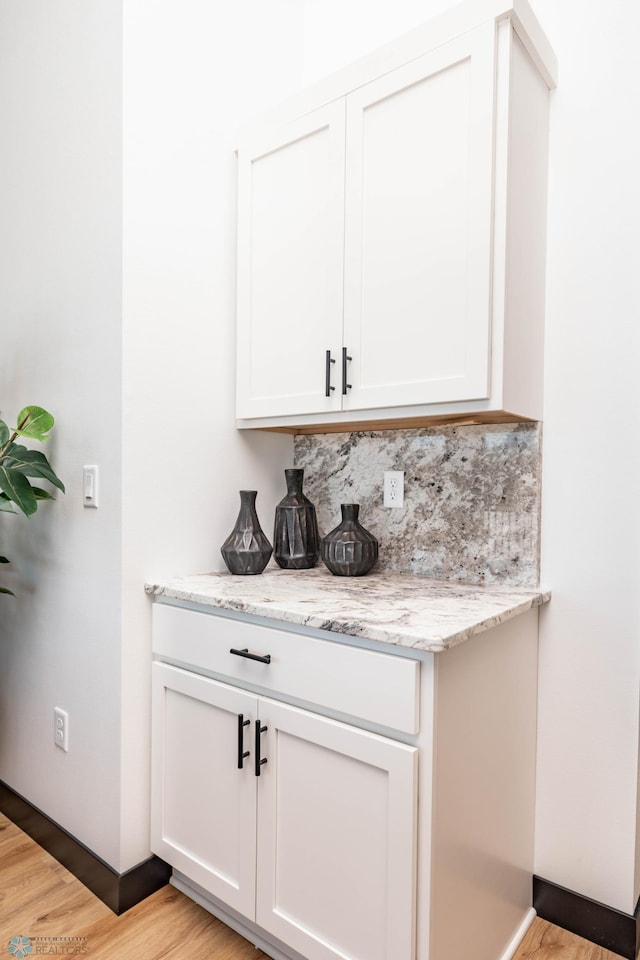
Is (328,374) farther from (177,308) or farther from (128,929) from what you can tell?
(128,929)

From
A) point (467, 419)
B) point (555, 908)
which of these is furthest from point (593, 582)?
point (555, 908)

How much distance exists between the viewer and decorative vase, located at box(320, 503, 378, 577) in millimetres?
1706

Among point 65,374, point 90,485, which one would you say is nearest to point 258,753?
point 90,485

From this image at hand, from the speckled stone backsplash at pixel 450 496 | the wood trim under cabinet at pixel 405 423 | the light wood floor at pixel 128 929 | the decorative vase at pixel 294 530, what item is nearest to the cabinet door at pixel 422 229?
the wood trim under cabinet at pixel 405 423

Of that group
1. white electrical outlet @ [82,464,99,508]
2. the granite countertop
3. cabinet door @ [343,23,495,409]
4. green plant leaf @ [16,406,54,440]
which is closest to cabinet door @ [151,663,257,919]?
the granite countertop

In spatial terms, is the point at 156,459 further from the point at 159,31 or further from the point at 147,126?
the point at 159,31

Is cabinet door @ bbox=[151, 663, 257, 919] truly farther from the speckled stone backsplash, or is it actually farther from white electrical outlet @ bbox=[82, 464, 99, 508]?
the speckled stone backsplash

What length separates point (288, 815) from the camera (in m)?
1.28

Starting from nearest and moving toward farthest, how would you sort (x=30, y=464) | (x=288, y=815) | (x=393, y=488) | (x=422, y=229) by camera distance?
(x=288, y=815) < (x=422, y=229) < (x=30, y=464) < (x=393, y=488)

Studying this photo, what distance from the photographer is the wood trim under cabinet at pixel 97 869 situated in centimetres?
154

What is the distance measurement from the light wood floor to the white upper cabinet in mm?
1298

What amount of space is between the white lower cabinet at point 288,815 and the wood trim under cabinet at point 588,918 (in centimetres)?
65

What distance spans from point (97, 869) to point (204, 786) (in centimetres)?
45

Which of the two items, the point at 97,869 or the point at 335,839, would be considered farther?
the point at 97,869
